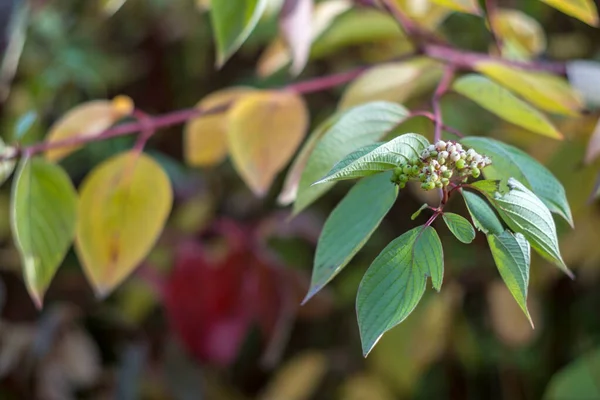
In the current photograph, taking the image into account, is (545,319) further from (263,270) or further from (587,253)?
(263,270)

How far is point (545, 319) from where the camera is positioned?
3.30 feet

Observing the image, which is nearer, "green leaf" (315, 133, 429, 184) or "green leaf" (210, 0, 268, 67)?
"green leaf" (315, 133, 429, 184)

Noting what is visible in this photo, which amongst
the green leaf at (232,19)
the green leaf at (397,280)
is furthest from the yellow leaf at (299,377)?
the green leaf at (397,280)

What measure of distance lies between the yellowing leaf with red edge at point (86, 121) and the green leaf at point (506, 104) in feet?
0.95

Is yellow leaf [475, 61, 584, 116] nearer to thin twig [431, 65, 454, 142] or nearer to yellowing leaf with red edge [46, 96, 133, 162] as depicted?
thin twig [431, 65, 454, 142]

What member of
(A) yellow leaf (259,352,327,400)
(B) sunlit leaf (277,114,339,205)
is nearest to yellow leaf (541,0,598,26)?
(B) sunlit leaf (277,114,339,205)

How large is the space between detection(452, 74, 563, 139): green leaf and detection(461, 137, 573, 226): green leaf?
0.06 meters

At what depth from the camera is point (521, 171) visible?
1.20 feet

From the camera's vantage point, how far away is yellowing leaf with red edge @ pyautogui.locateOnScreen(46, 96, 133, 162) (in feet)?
1.93

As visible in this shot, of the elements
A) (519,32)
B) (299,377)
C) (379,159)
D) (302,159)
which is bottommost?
(299,377)

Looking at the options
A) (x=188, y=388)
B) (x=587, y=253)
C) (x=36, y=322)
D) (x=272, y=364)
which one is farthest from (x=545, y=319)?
(x=36, y=322)

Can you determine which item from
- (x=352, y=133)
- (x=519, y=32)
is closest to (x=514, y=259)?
(x=352, y=133)

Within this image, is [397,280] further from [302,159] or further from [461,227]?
[302,159]

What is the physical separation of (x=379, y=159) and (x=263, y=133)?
27 centimetres
